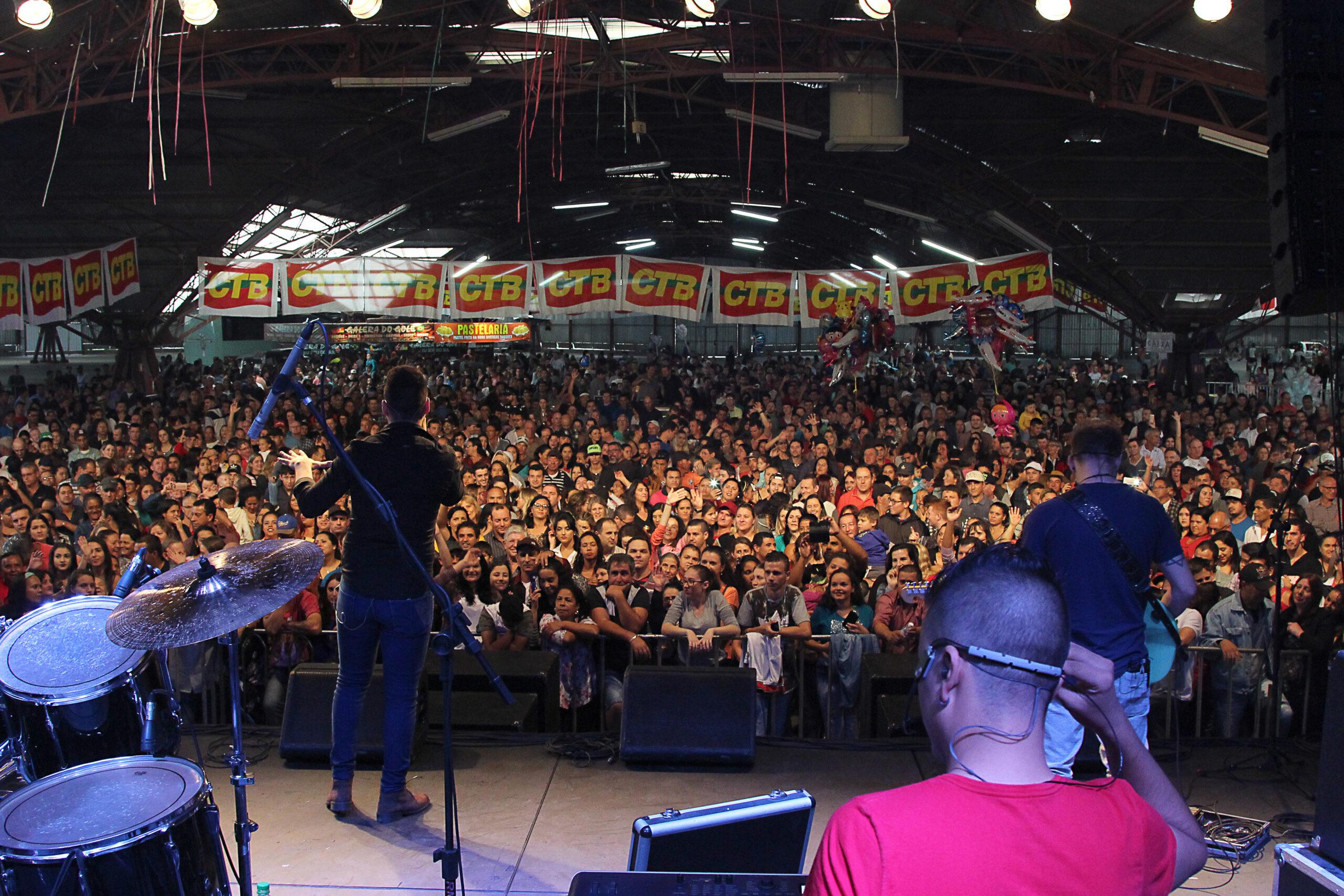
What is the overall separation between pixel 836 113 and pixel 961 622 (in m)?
13.4

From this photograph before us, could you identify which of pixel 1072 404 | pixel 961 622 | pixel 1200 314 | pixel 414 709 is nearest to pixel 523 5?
pixel 414 709

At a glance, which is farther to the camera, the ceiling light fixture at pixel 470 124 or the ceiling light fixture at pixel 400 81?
the ceiling light fixture at pixel 470 124

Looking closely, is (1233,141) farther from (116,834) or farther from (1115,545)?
(116,834)

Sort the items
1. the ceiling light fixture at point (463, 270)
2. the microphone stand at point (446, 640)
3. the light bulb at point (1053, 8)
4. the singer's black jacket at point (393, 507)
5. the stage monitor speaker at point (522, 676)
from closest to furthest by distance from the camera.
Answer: the microphone stand at point (446, 640), the singer's black jacket at point (393, 507), the stage monitor speaker at point (522, 676), the light bulb at point (1053, 8), the ceiling light fixture at point (463, 270)

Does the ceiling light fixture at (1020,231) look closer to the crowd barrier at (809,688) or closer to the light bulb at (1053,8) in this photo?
the light bulb at (1053,8)

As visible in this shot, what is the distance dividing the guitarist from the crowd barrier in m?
1.94

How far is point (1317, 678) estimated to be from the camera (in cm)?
560

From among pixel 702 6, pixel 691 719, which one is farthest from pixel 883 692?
pixel 702 6

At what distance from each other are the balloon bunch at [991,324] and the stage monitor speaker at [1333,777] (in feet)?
35.0

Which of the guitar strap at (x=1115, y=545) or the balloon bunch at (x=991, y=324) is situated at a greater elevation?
the balloon bunch at (x=991, y=324)

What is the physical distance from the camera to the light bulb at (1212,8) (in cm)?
965

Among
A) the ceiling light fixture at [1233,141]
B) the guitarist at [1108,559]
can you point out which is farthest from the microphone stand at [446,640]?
the ceiling light fixture at [1233,141]

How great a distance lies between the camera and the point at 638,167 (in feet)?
80.5

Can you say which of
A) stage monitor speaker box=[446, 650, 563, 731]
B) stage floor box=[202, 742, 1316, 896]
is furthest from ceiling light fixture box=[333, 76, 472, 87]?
stage floor box=[202, 742, 1316, 896]
